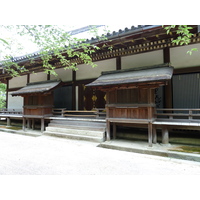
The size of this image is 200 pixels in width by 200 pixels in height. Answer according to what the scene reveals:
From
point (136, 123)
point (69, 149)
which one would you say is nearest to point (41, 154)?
point (69, 149)

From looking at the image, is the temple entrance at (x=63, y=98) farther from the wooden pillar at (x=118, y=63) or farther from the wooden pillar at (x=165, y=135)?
the wooden pillar at (x=165, y=135)

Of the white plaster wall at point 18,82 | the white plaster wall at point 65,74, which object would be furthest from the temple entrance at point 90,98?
the white plaster wall at point 18,82

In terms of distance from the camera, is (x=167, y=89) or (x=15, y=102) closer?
(x=167, y=89)

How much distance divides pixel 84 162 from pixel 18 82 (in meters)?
10.9

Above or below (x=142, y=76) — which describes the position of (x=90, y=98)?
below

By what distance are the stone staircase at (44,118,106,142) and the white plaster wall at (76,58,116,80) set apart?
290 centimetres

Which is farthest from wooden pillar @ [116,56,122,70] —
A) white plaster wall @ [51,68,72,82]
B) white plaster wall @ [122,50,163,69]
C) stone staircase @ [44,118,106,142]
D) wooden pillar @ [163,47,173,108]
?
white plaster wall @ [51,68,72,82]

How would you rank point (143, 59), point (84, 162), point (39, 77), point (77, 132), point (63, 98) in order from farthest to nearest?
point (39, 77), point (63, 98), point (77, 132), point (143, 59), point (84, 162)

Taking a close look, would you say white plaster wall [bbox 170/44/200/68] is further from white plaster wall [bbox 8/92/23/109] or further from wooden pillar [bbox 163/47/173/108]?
white plaster wall [bbox 8/92/23/109]

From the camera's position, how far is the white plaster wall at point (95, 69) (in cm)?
779

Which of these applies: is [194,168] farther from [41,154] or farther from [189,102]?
[41,154]

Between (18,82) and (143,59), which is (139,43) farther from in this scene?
(18,82)

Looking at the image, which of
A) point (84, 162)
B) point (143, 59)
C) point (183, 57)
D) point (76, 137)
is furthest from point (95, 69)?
point (84, 162)

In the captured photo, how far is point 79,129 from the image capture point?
737 cm
